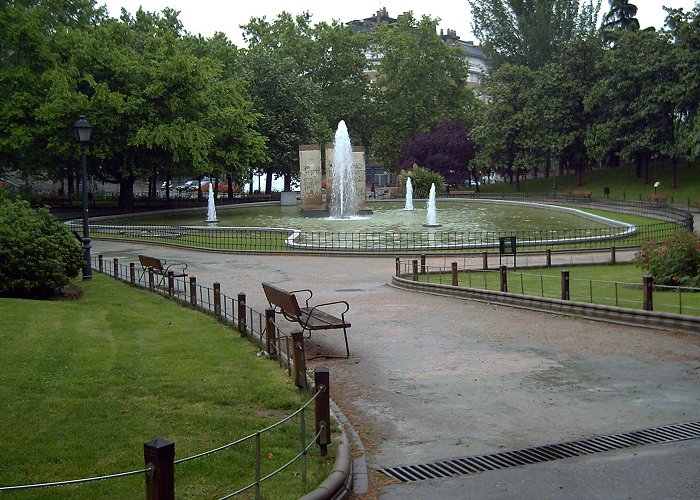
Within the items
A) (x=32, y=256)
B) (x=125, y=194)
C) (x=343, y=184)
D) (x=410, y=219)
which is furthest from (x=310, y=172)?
(x=32, y=256)

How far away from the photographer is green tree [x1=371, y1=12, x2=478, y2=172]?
8975 cm

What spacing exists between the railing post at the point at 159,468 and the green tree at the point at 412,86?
8588 cm

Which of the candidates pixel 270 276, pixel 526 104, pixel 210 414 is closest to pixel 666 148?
pixel 526 104

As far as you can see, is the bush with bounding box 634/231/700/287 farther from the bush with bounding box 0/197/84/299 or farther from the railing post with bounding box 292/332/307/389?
the bush with bounding box 0/197/84/299

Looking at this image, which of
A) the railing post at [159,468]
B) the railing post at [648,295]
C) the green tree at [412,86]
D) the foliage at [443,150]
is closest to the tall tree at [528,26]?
the green tree at [412,86]

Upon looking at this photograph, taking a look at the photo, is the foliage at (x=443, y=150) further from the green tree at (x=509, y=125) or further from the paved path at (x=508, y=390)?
the paved path at (x=508, y=390)

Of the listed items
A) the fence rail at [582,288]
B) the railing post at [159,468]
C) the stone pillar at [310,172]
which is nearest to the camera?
the railing post at [159,468]

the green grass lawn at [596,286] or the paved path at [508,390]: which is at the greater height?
the green grass lawn at [596,286]

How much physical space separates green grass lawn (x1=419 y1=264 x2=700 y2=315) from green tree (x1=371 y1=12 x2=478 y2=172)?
64898 mm

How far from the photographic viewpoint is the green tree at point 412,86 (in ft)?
294

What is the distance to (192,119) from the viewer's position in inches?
2188

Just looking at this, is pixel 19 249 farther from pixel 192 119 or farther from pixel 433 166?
pixel 433 166

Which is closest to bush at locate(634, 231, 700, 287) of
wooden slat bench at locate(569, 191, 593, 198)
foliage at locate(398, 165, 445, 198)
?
wooden slat bench at locate(569, 191, 593, 198)

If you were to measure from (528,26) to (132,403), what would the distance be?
8177 centimetres
